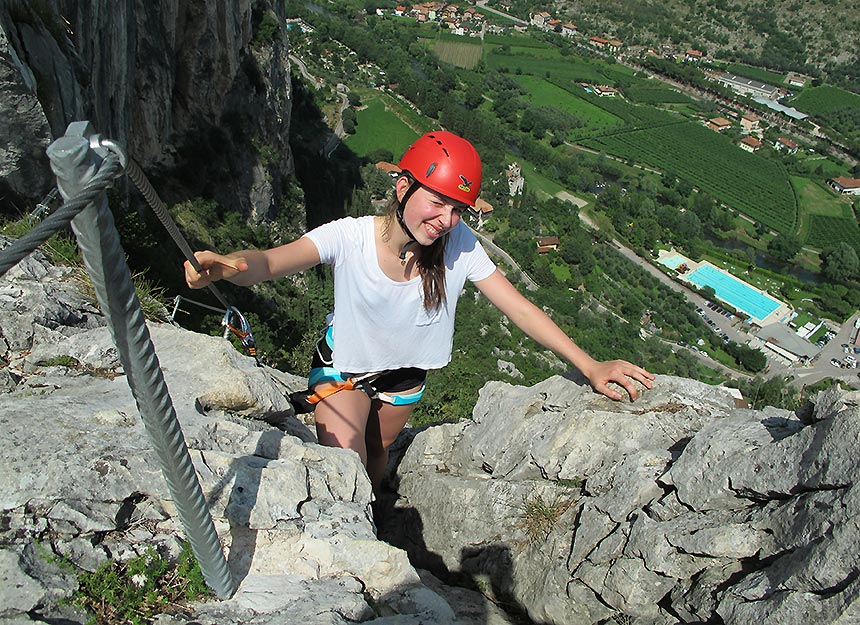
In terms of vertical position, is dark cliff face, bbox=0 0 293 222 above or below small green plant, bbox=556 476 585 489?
below

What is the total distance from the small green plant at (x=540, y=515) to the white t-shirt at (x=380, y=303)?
3.90ft

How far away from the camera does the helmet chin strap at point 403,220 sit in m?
3.33

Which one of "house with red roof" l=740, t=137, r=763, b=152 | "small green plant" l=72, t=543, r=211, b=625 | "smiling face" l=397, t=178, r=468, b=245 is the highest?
"smiling face" l=397, t=178, r=468, b=245

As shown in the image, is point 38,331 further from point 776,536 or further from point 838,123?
point 838,123

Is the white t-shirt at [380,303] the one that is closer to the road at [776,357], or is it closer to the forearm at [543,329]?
the forearm at [543,329]

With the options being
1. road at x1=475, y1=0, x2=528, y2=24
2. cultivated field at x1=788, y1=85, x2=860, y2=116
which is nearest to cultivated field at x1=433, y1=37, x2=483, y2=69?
road at x1=475, y1=0, x2=528, y2=24

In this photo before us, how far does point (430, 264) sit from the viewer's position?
355 cm

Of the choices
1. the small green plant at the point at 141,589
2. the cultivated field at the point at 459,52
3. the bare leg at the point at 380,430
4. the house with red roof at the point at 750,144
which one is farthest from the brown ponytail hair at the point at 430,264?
the cultivated field at the point at 459,52

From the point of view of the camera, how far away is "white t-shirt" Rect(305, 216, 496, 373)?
3518 millimetres

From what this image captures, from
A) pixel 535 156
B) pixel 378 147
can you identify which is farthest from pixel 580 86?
pixel 378 147

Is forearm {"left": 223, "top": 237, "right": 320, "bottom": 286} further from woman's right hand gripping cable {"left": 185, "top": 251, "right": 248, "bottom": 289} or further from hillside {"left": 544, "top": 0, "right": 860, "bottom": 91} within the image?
hillside {"left": 544, "top": 0, "right": 860, "bottom": 91}

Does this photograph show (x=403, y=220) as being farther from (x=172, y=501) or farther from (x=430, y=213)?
(x=172, y=501)

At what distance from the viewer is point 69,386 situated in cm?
347

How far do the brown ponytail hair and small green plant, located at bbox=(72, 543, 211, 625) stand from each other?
1.80 metres
